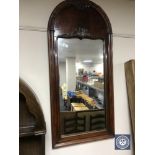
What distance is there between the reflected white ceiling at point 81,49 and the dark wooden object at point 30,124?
521 mm

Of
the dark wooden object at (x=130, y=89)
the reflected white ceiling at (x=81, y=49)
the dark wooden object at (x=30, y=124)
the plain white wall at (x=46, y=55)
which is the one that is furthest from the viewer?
the dark wooden object at (x=130, y=89)

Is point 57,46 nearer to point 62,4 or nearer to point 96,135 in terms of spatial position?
point 62,4

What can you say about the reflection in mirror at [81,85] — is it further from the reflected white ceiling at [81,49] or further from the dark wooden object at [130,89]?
the dark wooden object at [130,89]

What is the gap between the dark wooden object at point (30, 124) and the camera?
157cm

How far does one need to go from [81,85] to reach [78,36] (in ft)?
1.78

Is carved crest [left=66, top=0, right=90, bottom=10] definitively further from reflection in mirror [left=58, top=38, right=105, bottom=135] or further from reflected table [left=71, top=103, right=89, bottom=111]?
reflected table [left=71, top=103, right=89, bottom=111]

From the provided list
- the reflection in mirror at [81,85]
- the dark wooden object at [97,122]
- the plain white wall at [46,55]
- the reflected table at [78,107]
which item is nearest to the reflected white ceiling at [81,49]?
the reflection in mirror at [81,85]

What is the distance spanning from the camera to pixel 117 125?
209 cm

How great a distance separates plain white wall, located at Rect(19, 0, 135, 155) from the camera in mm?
1728

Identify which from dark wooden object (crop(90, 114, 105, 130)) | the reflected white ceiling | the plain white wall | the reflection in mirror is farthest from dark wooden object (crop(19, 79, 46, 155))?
dark wooden object (crop(90, 114, 105, 130))

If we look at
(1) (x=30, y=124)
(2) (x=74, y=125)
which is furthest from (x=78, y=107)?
(1) (x=30, y=124)

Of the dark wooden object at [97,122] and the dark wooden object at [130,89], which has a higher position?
the dark wooden object at [130,89]
